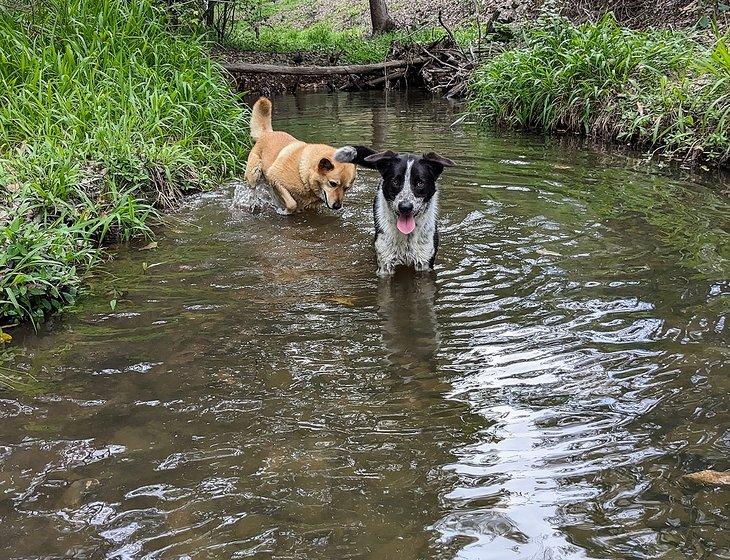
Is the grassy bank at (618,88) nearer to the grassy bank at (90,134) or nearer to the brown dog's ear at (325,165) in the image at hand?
the brown dog's ear at (325,165)

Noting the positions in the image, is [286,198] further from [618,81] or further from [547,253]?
[618,81]

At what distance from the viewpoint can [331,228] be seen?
21.4 ft

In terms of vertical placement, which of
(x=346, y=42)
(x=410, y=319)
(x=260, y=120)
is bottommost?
(x=410, y=319)

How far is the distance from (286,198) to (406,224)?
84.3 inches

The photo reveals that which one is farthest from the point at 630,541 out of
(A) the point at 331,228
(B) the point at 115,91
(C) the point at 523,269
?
(B) the point at 115,91

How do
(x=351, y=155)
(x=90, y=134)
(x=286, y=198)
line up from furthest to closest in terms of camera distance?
1. (x=286, y=198)
2. (x=90, y=134)
3. (x=351, y=155)

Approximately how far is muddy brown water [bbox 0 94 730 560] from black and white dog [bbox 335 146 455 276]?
0.22 metres

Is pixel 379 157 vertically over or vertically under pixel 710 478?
over

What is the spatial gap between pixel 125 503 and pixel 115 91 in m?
6.21

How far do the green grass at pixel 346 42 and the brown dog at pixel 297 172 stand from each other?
37.0ft

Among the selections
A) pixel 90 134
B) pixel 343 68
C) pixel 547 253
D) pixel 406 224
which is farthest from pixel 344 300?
pixel 343 68

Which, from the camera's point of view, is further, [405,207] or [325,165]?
[325,165]

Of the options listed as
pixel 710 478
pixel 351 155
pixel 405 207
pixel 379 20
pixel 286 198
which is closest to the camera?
pixel 710 478

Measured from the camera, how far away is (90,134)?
22.4ft
